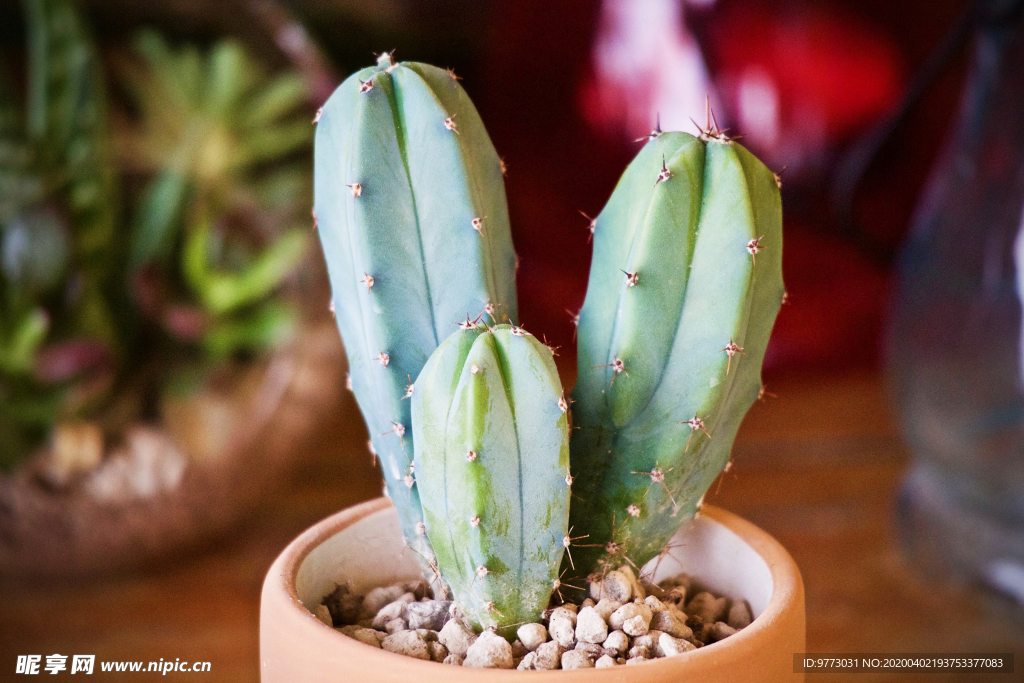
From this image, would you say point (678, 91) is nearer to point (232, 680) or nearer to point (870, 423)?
point (870, 423)

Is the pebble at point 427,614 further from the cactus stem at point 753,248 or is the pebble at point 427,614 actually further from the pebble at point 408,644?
the cactus stem at point 753,248

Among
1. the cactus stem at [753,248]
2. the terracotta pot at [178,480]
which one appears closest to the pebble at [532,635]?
the cactus stem at [753,248]

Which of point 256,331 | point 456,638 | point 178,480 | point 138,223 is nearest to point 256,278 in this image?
point 256,331

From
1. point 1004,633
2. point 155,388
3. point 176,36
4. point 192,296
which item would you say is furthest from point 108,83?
point 1004,633

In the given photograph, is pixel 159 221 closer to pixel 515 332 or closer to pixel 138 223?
pixel 138 223

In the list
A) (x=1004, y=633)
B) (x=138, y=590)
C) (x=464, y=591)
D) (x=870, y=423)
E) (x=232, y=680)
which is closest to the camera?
(x=464, y=591)

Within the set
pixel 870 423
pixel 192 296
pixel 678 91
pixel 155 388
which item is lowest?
pixel 870 423
